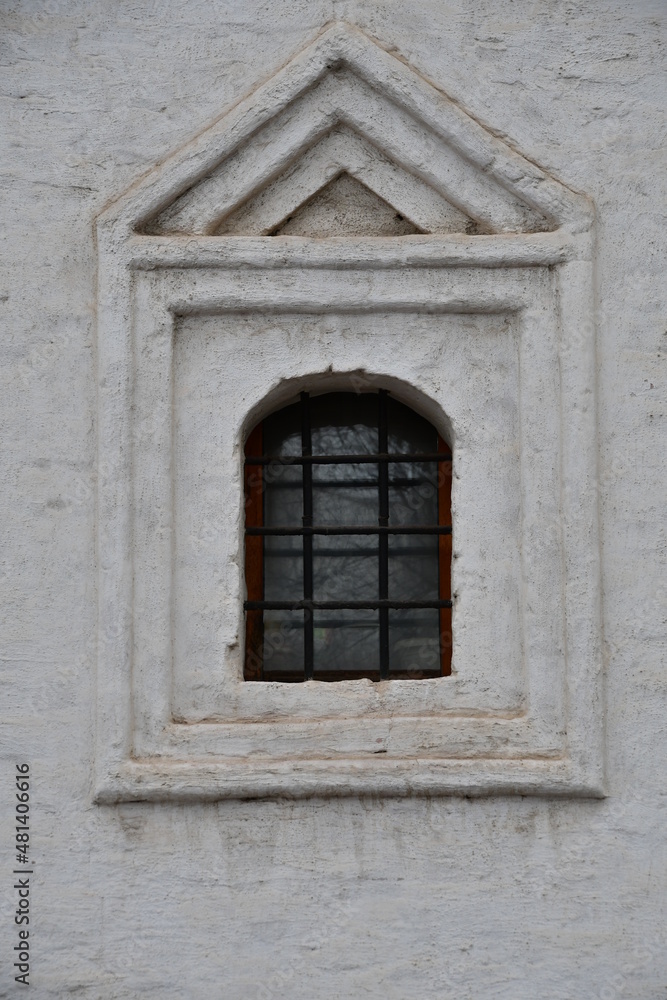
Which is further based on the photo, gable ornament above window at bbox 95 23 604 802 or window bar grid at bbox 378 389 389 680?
window bar grid at bbox 378 389 389 680

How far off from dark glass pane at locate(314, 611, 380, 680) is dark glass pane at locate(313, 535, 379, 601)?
67 mm

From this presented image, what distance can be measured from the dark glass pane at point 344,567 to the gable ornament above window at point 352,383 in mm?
135

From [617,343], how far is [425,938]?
1752 mm

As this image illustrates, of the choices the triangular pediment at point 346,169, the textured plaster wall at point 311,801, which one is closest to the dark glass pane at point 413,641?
the textured plaster wall at point 311,801

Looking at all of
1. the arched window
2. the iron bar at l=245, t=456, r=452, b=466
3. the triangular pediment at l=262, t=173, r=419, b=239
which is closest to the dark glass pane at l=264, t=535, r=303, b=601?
the arched window

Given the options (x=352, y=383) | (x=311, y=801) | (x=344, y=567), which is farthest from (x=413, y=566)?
(x=311, y=801)

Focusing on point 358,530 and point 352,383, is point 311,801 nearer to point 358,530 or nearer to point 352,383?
point 358,530

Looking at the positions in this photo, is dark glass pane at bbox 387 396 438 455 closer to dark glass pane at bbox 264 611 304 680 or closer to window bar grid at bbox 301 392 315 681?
window bar grid at bbox 301 392 315 681

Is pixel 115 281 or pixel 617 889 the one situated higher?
pixel 115 281

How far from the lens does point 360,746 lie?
260cm

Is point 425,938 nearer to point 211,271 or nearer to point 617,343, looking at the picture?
point 617,343

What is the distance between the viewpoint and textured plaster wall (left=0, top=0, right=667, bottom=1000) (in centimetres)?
254

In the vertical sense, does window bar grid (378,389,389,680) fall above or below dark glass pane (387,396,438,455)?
below

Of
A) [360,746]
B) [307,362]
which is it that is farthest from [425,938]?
[307,362]
